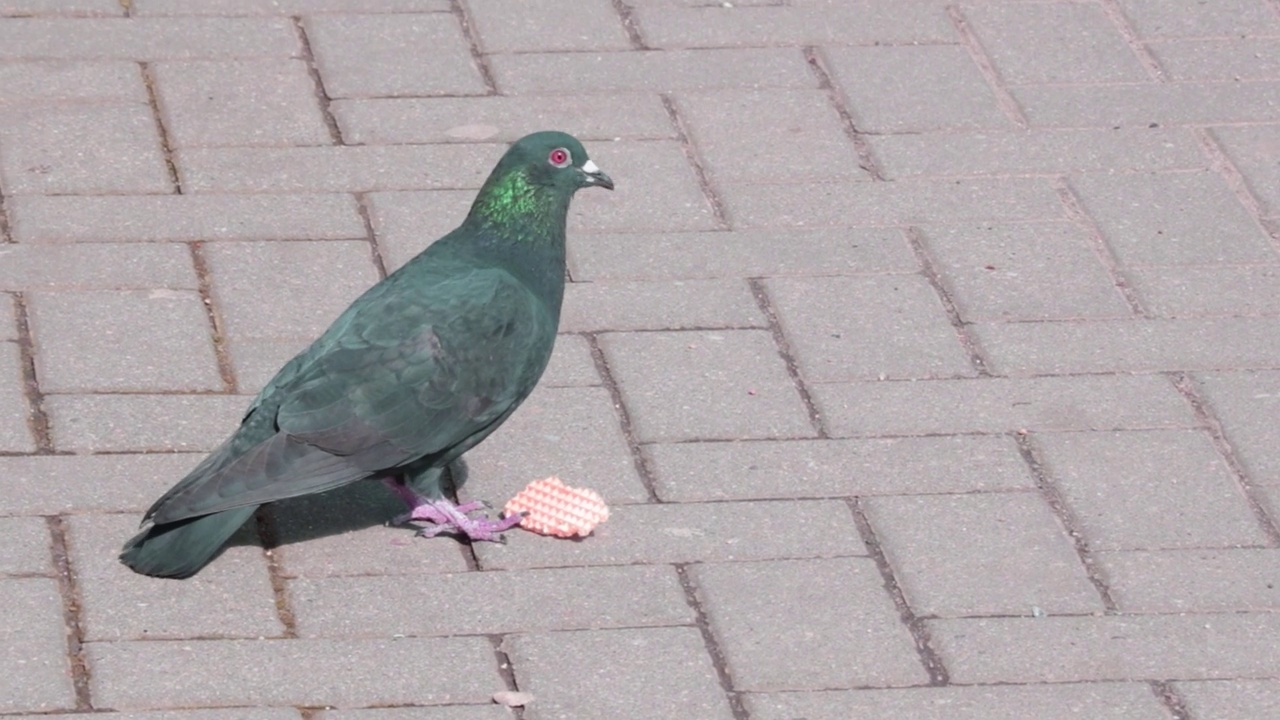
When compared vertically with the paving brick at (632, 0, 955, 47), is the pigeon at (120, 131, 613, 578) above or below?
below

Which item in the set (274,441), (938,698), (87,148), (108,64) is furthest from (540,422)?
(108,64)

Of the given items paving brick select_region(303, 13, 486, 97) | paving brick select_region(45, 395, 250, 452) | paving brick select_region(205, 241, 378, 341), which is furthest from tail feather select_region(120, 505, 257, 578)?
paving brick select_region(303, 13, 486, 97)

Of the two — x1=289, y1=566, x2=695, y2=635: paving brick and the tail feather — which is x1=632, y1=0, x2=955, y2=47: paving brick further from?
the tail feather

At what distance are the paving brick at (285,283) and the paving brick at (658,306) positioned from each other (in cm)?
50

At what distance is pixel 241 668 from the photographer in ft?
12.1

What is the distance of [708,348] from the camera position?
478cm

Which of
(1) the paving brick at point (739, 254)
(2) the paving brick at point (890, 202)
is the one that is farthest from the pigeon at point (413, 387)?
(2) the paving brick at point (890, 202)

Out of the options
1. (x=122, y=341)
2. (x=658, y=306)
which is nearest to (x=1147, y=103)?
(x=658, y=306)

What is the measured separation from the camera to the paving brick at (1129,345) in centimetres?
478

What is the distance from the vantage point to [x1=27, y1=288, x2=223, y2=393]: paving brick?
14.8ft

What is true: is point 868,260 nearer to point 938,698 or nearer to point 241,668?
point 938,698

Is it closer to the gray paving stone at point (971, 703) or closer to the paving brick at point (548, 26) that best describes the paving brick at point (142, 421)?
the gray paving stone at point (971, 703)

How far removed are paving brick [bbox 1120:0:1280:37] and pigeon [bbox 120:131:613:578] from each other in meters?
2.62

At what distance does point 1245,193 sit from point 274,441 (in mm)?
2850
